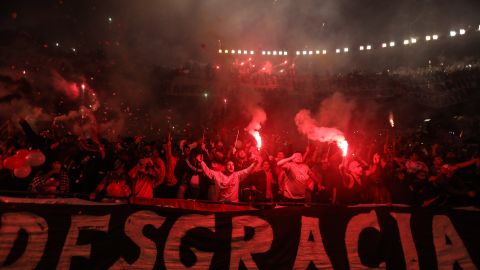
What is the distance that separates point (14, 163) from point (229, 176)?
3205mm

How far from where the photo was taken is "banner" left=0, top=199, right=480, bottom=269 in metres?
3.65

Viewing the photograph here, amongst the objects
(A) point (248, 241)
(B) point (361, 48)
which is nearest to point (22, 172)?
(A) point (248, 241)

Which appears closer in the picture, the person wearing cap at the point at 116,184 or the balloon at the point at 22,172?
the balloon at the point at 22,172

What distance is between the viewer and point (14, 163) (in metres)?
5.13

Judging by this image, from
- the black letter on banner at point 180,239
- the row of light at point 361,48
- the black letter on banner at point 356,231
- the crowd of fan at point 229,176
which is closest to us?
the black letter on banner at point 180,239

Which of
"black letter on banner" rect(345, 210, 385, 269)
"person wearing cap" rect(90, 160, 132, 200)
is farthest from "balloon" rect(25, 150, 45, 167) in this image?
"black letter on banner" rect(345, 210, 385, 269)

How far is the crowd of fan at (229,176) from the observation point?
552 centimetres

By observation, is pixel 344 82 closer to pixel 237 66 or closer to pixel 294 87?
pixel 294 87

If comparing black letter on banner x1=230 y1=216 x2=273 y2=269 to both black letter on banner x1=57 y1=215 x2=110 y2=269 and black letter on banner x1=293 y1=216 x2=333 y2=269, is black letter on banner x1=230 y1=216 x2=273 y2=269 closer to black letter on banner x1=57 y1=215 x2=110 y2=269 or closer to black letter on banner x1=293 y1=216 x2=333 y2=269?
black letter on banner x1=293 y1=216 x2=333 y2=269

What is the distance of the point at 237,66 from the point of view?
23375 millimetres

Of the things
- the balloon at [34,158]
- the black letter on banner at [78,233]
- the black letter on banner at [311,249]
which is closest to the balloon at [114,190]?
the balloon at [34,158]

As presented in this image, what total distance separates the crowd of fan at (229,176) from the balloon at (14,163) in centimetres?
12

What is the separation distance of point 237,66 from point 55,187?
62.2 ft

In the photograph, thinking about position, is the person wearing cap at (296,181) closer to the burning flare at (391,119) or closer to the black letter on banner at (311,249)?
the black letter on banner at (311,249)
